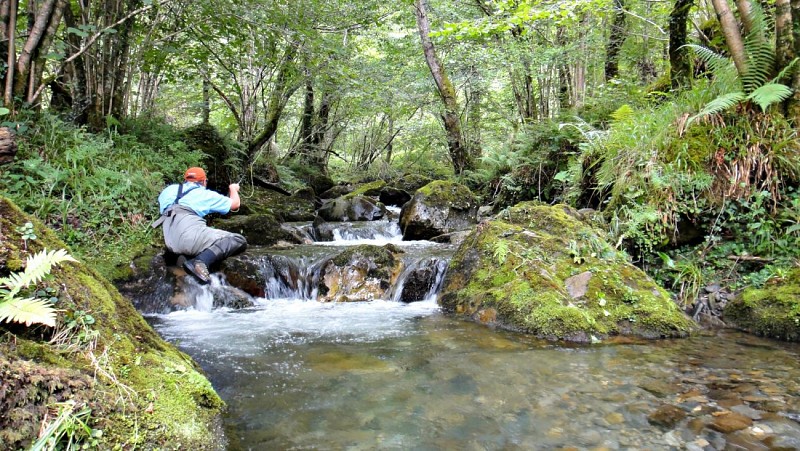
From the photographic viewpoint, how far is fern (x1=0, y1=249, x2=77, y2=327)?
1913mm

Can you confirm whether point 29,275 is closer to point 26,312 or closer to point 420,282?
point 26,312

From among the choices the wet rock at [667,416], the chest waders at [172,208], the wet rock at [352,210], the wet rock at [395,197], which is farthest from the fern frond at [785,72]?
the wet rock at [395,197]

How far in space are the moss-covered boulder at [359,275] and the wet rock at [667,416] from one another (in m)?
4.47

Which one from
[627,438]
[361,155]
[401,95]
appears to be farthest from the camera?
[361,155]

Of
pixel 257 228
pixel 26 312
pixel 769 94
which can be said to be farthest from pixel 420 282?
pixel 26 312

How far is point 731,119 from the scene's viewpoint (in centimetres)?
586

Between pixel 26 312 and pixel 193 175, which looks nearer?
pixel 26 312

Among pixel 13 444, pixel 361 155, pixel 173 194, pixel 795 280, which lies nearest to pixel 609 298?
pixel 795 280

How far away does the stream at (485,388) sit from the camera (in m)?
2.66

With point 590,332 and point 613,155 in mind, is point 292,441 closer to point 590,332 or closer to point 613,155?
point 590,332

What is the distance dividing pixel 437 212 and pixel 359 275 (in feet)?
13.3

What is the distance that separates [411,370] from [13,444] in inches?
104

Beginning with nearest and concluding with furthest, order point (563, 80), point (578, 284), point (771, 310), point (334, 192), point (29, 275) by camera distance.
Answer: point (29, 275), point (771, 310), point (578, 284), point (563, 80), point (334, 192)

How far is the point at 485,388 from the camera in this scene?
3.35 meters
